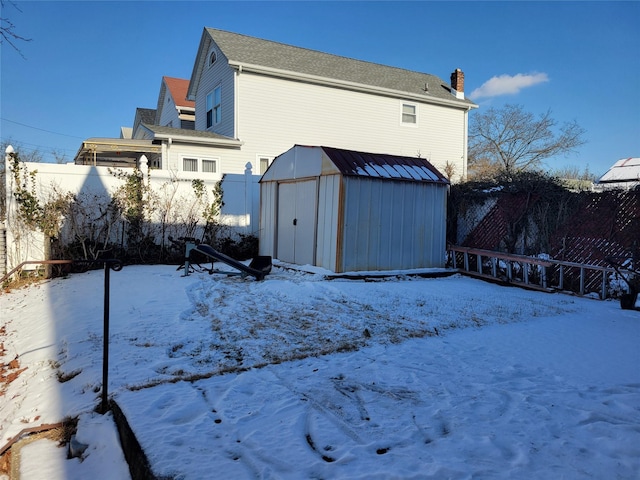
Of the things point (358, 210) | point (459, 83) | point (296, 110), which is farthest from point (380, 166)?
point (459, 83)

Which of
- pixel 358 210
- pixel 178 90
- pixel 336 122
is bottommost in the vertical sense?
pixel 358 210

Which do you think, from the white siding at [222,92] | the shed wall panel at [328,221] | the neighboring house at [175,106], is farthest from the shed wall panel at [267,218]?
the neighboring house at [175,106]

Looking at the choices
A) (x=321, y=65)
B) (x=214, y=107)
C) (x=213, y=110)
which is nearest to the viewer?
(x=214, y=107)

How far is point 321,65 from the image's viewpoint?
1794cm

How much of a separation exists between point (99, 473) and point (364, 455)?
62.7 inches

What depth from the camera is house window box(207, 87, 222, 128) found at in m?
16.9

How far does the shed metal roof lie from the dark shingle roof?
26.1 ft

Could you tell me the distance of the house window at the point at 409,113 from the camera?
18.8 meters

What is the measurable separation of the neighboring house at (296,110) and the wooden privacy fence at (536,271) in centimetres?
837

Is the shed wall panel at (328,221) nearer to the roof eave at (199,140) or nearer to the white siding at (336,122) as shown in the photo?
the roof eave at (199,140)

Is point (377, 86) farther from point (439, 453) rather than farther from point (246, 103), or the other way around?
point (439, 453)

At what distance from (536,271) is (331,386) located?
718 centimetres

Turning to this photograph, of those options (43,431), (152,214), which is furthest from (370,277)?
(43,431)

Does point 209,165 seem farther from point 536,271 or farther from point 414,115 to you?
point 536,271
